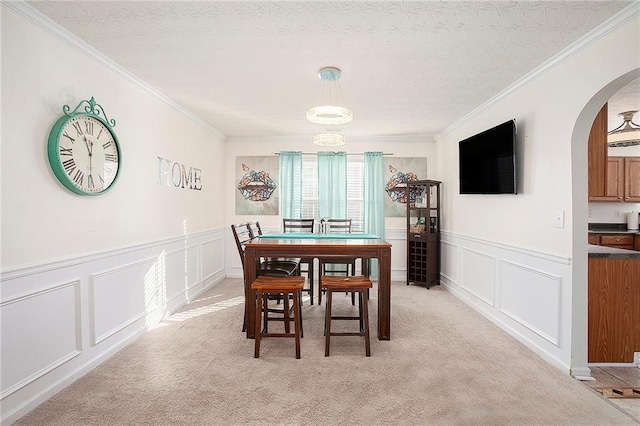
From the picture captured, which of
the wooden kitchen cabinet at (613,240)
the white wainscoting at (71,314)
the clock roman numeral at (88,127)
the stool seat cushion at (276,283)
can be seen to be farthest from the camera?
the wooden kitchen cabinet at (613,240)

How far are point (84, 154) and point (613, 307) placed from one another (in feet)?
14.2

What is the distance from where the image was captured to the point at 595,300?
281 centimetres

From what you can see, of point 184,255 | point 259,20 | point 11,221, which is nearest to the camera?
point 11,221

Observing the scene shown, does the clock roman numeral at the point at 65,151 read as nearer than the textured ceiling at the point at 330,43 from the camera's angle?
No

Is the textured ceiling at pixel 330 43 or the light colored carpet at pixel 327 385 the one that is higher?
the textured ceiling at pixel 330 43

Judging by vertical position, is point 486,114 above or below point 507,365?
above

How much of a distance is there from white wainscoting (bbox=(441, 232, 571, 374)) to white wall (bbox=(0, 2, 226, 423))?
12.1ft

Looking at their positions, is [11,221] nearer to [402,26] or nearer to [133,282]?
[133,282]

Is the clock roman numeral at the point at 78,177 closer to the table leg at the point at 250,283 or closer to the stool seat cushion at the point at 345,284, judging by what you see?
the table leg at the point at 250,283

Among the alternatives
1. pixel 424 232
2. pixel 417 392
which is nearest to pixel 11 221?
pixel 417 392

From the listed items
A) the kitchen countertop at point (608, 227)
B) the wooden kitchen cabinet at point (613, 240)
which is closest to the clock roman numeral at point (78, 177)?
the wooden kitchen cabinet at point (613, 240)

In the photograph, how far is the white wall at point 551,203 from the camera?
2.48m

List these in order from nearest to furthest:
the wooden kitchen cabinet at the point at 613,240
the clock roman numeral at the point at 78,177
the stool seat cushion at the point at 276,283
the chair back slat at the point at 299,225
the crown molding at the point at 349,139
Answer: the clock roman numeral at the point at 78,177 < the stool seat cushion at the point at 276,283 < the wooden kitchen cabinet at the point at 613,240 < the chair back slat at the point at 299,225 < the crown molding at the point at 349,139

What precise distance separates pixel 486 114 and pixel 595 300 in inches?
92.4
